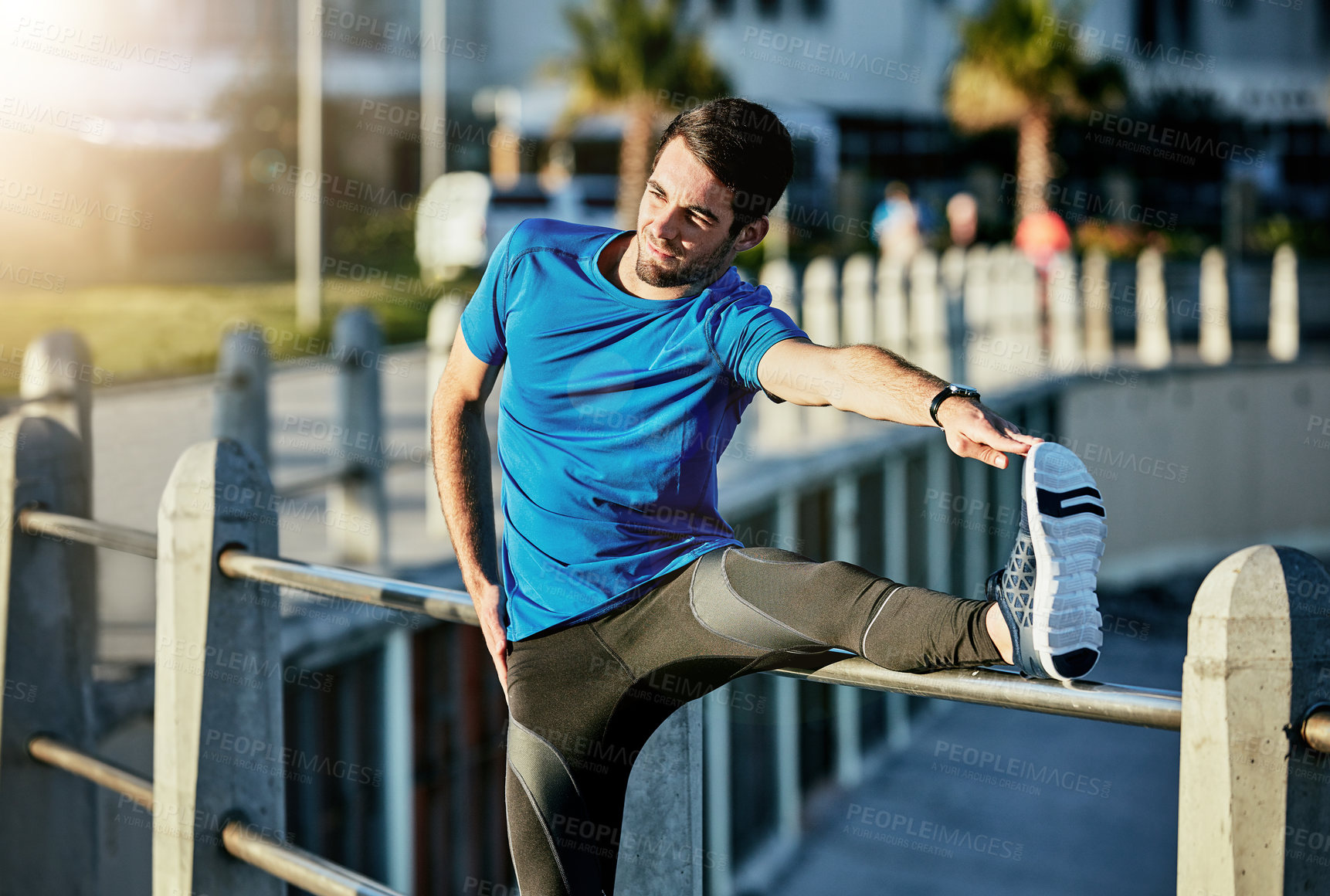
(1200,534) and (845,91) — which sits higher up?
(845,91)

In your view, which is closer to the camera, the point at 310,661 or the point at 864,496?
the point at 310,661

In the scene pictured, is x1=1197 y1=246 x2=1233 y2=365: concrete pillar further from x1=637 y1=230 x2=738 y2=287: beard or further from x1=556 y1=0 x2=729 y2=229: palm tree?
x1=637 y1=230 x2=738 y2=287: beard

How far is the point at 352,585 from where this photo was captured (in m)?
2.43

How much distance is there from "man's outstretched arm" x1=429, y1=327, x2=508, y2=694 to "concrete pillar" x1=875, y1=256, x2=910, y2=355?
1041 cm

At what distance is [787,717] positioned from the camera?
11914 mm

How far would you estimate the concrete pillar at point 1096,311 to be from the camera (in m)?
17.4

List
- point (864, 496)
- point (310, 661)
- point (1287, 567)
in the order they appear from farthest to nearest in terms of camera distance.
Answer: point (864, 496)
point (310, 661)
point (1287, 567)

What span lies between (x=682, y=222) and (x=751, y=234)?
14cm

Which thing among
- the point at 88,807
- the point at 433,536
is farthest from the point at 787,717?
the point at 88,807

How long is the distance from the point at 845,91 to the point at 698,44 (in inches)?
356

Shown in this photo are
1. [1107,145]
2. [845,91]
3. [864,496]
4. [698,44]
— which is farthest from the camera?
[845,91]

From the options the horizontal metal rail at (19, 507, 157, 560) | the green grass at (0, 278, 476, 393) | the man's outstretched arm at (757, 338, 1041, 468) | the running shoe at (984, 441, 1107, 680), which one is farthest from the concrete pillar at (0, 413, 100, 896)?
the green grass at (0, 278, 476, 393)

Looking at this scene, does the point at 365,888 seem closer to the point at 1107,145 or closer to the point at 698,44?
the point at 698,44

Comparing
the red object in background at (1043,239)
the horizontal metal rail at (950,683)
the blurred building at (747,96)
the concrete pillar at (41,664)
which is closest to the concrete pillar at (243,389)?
the concrete pillar at (41,664)
